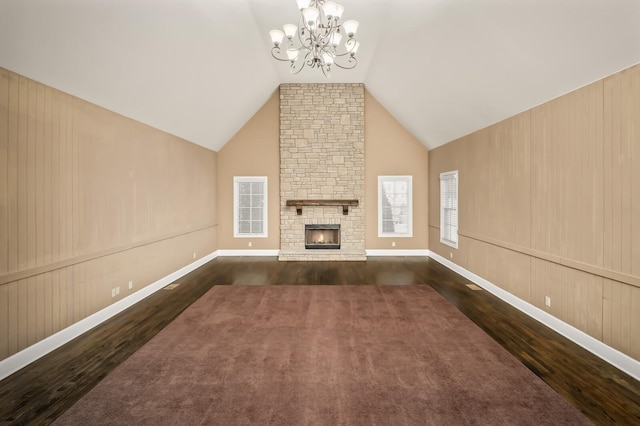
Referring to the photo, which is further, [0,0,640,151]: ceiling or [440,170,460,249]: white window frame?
[440,170,460,249]: white window frame

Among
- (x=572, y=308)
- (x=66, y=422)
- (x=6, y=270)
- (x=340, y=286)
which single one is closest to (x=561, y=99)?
(x=572, y=308)

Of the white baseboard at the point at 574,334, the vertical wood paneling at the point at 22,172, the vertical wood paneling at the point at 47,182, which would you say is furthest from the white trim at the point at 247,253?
the vertical wood paneling at the point at 22,172

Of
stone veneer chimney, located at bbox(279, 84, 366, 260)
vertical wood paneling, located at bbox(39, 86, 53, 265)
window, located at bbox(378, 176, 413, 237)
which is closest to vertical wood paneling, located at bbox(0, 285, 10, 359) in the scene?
vertical wood paneling, located at bbox(39, 86, 53, 265)

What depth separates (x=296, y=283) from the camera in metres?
5.64

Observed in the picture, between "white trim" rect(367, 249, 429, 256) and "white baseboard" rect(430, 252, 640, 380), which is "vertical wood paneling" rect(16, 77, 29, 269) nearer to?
"white baseboard" rect(430, 252, 640, 380)

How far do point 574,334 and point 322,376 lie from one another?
2679 millimetres

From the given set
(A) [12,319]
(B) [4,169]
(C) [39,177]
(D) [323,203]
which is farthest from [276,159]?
(A) [12,319]

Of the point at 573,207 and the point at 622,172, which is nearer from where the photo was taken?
the point at 622,172

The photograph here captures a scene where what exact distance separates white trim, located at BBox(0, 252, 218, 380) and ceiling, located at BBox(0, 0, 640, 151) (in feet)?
8.12

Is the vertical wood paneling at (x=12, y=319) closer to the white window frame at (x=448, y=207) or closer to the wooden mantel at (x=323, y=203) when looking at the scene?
the wooden mantel at (x=323, y=203)

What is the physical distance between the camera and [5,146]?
8.75ft

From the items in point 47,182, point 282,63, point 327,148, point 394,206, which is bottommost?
point 394,206

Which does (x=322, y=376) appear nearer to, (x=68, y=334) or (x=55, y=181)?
(x=68, y=334)

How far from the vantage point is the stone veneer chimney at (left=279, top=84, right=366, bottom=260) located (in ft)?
26.2
